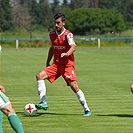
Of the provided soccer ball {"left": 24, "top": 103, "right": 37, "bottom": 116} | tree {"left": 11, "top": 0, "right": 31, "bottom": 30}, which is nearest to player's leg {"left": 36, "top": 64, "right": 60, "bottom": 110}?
soccer ball {"left": 24, "top": 103, "right": 37, "bottom": 116}

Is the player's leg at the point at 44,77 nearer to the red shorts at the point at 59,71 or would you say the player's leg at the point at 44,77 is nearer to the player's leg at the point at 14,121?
the red shorts at the point at 59,71

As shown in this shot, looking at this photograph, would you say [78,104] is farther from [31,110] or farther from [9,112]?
[9,112]

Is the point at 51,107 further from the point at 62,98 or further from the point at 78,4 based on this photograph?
the point at 78,4

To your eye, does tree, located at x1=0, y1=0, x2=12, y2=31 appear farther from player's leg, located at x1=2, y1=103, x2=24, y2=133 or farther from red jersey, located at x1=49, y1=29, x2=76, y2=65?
player's leg, located at x1=2, y1=103, x2=24, y2=133

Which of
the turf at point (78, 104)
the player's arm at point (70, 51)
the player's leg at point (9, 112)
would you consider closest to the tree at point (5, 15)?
the turf at point (78, 104)

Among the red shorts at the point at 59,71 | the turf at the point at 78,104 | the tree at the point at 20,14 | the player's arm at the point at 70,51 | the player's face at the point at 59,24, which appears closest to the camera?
the turf at the point at 78,104

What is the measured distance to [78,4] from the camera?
10512 centimetres

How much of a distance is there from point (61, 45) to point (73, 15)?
208 feet

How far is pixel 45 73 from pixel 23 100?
3406 mm

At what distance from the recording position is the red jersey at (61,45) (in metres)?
12.7

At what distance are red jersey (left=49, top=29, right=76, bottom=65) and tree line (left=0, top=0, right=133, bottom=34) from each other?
51.4 metres

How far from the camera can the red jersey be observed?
41.6ft

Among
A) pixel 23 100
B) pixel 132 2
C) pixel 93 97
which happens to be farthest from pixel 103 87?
pixel 132 2

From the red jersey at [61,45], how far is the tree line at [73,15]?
51395mm
